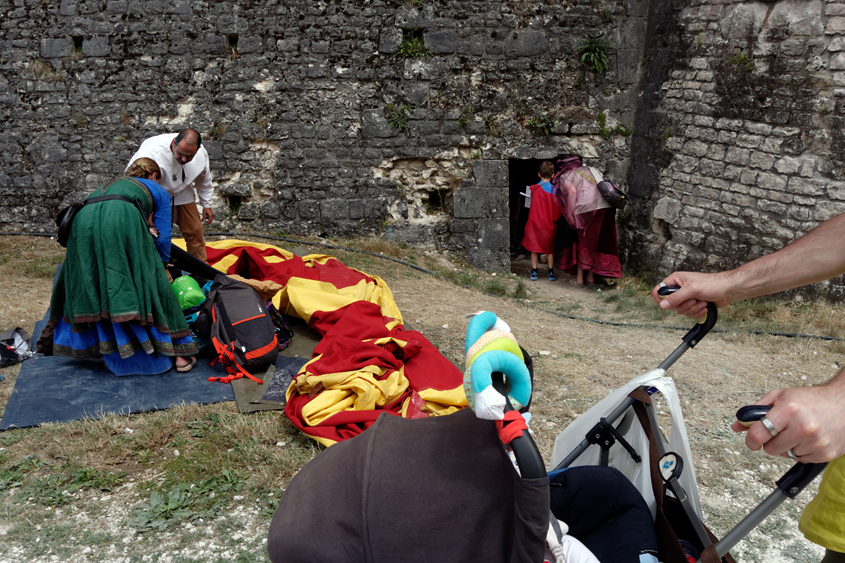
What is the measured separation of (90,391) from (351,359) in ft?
5.27

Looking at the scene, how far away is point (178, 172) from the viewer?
537 centimetres

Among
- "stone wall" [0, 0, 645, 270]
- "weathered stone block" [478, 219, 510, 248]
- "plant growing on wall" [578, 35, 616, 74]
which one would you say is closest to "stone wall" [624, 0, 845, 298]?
"plant growing on wall" [578, 35, 616, 74]

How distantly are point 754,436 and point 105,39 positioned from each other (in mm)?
8147

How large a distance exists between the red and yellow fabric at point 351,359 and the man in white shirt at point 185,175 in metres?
0.50

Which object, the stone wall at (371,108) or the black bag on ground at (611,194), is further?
the black bag on ground at (611,194)

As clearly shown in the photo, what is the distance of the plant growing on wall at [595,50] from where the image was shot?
7.48 m

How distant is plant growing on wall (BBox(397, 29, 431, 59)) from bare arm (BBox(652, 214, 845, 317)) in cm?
619

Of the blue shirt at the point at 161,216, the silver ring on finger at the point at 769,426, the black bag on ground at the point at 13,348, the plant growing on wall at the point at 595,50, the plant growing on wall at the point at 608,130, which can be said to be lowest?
the black bag on ground at the point at 13,348

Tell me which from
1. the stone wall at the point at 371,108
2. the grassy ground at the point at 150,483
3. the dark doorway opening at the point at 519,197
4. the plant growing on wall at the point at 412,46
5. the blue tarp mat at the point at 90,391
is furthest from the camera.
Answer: the dark doorway opening at the point at 519,197

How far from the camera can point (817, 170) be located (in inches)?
222

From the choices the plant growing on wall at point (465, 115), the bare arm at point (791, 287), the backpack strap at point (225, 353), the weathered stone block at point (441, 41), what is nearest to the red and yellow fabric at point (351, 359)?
the backpack strap at point (225, 353)

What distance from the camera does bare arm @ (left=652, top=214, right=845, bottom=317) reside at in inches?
67.7

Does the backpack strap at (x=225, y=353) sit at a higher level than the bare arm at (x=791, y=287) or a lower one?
lower

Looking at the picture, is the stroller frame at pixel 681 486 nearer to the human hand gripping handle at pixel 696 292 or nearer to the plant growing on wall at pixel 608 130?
the human hand gripping handle at pixel 696 292
